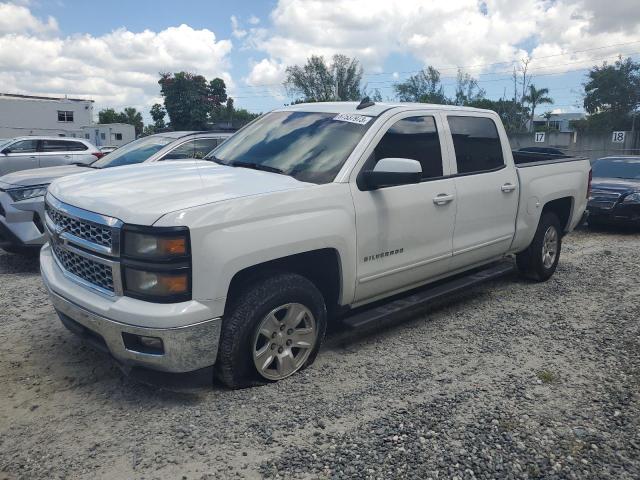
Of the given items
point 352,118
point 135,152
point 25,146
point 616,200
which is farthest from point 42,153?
point 616,200

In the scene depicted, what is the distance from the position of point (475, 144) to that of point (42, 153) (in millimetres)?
12487

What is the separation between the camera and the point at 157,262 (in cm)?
297

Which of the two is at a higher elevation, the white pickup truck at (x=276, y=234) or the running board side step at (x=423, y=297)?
the white pickup truck at (x=276, y=234)

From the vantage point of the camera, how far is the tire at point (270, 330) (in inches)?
130

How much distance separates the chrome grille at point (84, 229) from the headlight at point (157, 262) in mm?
148

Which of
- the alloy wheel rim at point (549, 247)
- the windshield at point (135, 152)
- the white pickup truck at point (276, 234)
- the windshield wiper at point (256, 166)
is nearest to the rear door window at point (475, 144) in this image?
the white pickup truck at point (276, 234)

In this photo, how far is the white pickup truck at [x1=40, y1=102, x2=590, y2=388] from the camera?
119 inches

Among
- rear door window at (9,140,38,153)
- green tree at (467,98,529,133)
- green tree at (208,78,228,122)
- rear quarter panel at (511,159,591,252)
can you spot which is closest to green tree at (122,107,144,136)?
green tree at (208,78,228,122)

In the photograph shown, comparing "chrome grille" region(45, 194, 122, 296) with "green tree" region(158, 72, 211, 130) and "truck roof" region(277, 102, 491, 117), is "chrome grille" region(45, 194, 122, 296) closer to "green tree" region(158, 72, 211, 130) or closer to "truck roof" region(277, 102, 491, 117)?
"truck roof" region(277, 102, 491, 117)

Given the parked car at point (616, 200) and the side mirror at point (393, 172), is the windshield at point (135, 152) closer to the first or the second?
the side mirror at point (393, 172)

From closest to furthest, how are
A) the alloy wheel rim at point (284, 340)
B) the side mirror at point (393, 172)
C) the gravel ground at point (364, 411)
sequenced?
the gravel ground at point (364, 411) → the alloy wheel rim at point (284, 340) → the side mirror at point (393, 172)

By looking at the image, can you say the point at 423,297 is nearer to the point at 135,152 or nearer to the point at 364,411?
the point at 364,411

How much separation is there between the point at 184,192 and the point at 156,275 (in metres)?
0.56

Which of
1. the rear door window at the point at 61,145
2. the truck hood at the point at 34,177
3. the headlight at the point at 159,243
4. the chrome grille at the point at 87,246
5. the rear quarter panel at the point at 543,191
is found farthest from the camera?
the rear door window at the point at 61,145
